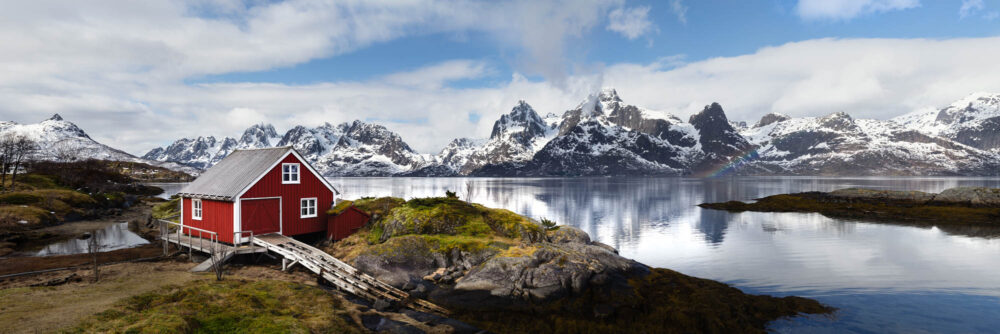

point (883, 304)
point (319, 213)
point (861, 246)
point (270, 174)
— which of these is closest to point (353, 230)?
point (319, 213)

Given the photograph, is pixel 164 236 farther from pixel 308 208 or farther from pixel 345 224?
pixel 345 224

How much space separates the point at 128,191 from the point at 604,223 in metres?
111

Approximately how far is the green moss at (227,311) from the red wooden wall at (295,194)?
10.2 meters

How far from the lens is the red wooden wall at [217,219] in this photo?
93.2ft

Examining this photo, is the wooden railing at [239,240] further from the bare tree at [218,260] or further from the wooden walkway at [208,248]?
the bare tree at [218,260]

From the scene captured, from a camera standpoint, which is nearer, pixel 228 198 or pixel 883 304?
pixel 883 304

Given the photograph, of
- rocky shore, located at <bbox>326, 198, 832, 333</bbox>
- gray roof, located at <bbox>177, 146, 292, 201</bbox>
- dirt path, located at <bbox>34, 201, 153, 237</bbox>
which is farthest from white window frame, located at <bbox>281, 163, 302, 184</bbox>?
dirt path, located at <bbox>34, 201, 153, 237</bbox>

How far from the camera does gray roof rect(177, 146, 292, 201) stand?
1141 inches

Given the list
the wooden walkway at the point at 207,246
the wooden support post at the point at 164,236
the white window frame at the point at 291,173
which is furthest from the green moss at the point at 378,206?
the wooden support post at the point at 164,236

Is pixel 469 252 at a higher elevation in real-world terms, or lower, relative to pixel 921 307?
higher

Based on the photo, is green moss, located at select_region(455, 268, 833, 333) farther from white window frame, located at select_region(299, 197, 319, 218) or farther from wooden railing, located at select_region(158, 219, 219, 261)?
wooden railing, located at select_region(158, 219, 219, 261)

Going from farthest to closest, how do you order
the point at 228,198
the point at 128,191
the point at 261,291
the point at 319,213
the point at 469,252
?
1. the point at 128,191
2. the point at 319,213
3. the point at 228,198
4. the point at 469,252
5. the point at 261,291

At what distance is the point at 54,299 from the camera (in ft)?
55.6

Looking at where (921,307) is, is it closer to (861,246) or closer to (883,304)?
(883,304)
